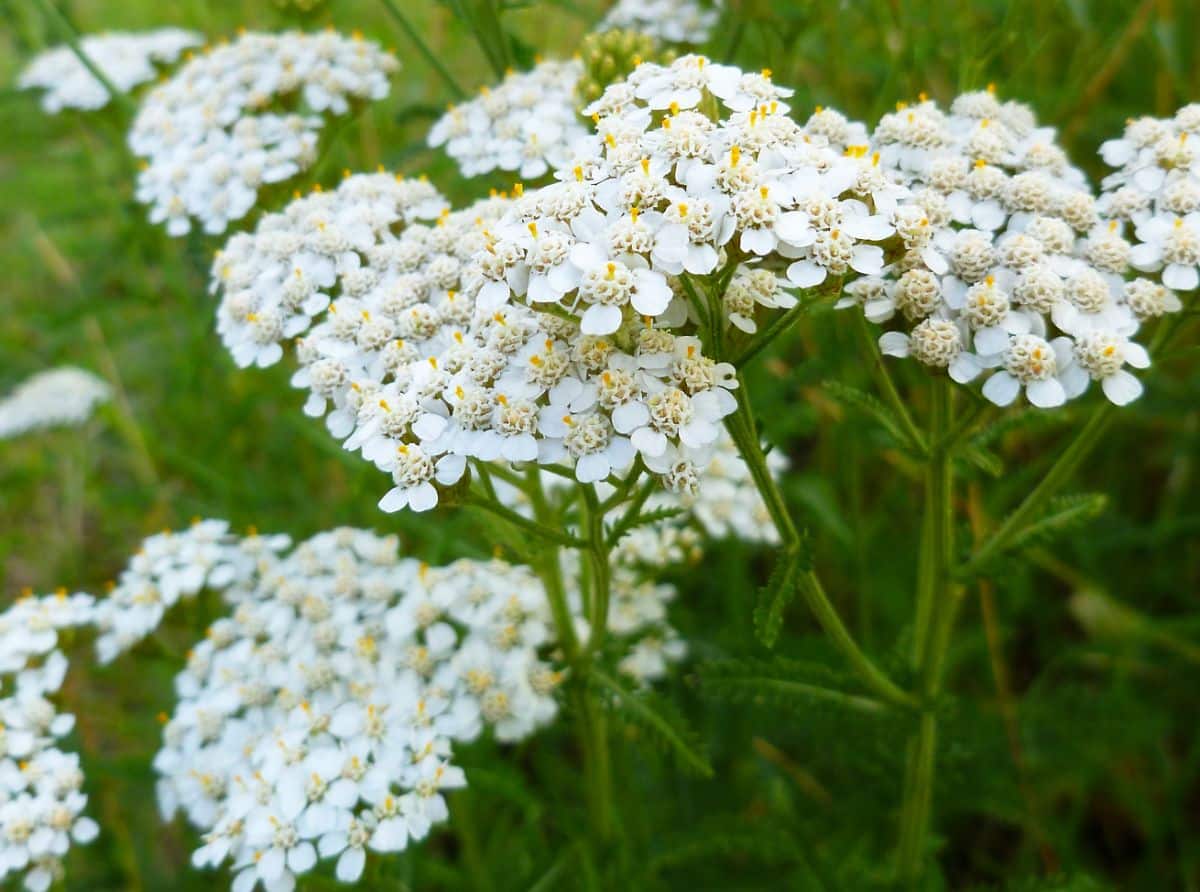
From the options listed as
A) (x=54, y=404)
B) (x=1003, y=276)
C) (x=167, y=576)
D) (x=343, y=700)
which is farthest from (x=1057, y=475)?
(x=54, y=404)

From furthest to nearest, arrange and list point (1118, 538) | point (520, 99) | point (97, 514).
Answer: point (97, 514), point (1118, 538), point (520, 99)

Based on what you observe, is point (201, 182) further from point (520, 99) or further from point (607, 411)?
point (607, 411)

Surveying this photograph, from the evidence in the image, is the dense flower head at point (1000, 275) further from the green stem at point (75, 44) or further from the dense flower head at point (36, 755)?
the green stem at point (75, 44)

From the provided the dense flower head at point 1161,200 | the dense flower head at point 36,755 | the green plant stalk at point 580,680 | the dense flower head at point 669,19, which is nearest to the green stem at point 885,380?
the dense flower head at point 1161,200

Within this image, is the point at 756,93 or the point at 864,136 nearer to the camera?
the point at 756,93

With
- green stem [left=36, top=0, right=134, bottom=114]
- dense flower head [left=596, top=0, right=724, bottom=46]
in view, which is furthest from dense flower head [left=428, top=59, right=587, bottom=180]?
green stem [left=36, top=0, right=134, bottom=114]

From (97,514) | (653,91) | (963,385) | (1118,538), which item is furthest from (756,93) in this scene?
(97,514)
